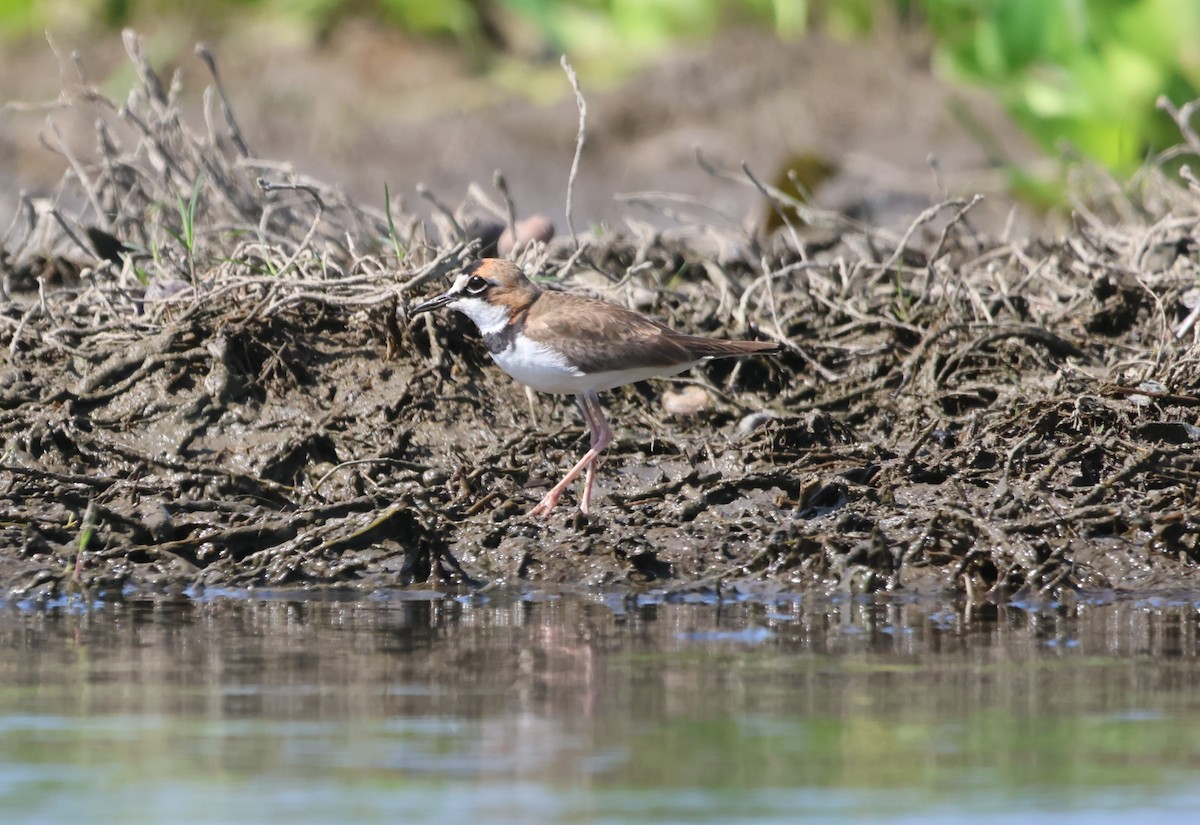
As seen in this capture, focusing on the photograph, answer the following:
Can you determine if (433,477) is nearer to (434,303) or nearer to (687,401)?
(434,303)

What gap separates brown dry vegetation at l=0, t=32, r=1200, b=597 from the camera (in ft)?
20.3

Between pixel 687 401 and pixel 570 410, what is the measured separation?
1.66 feet

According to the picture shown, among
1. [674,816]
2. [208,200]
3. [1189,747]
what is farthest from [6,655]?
[208,200]

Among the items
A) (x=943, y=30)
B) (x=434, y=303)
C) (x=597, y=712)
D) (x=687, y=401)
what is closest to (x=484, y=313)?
(x=434, y=303)

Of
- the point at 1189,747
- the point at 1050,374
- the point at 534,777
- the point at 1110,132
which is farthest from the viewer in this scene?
the point at 1110,132

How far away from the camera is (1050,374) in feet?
25.2

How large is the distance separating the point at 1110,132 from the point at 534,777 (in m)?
8.97

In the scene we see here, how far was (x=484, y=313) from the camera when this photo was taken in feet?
23.0

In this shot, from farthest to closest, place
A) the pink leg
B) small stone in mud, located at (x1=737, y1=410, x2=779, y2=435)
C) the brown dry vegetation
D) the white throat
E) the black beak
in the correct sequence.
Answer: small stone in mud, located at (x1=737, y1=410, x2=779, y2=435), the black beak, the white throat, the pink leg, the brown dry vegetation

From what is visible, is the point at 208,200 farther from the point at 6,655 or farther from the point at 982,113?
the point at 982,113

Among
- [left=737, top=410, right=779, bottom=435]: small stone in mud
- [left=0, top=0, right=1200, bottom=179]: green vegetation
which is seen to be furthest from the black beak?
[left=0, top=0, right=1200, bottom=179]: green vegetation

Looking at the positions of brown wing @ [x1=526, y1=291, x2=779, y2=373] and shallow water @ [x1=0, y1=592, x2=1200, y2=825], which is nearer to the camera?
shallow water @ [x1=0, y1=592, x2=1200, y2=825]

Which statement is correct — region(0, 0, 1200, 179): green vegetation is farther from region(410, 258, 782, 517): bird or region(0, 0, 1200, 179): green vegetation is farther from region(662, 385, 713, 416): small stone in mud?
region(410, 258, 782, 517): bird

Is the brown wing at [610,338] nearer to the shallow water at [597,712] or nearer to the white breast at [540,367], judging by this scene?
the white breast at [540,367]
